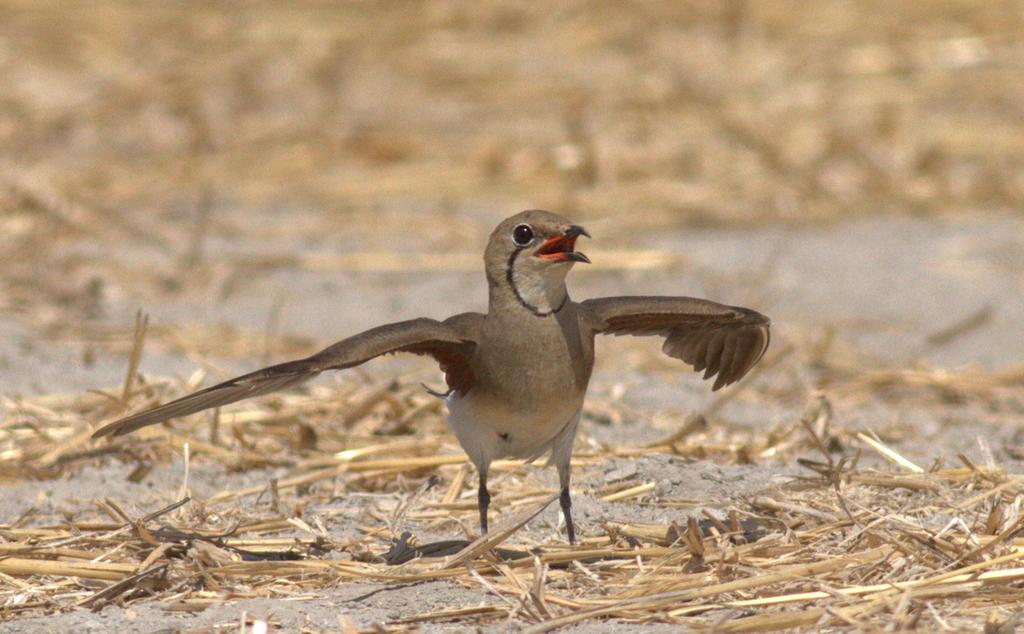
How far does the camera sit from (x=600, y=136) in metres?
10.5

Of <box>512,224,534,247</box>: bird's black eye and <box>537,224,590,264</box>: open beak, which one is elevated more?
<box>512,224,534,247</box>: bird's black eye

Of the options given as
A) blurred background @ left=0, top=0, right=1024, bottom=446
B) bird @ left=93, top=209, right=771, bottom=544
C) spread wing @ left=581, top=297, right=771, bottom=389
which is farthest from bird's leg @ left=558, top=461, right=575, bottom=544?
blurred background @ left=0, top=0, right=1024, bottom=446

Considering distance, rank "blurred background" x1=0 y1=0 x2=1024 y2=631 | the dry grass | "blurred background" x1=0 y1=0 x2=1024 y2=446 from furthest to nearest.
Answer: "blurred background" x1=0 y1=0 x2=1024 y2=446 < "blurred background" x1=0 y1=0 x2=1024 y2=631 < the dry grass

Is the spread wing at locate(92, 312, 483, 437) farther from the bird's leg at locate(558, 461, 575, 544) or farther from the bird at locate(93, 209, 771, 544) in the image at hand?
the bird's leg at locate(558, 461, 575, 544)

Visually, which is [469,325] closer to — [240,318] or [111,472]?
[111,472]

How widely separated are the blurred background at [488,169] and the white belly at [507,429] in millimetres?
2116

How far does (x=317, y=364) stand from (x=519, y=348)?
552 millimetres

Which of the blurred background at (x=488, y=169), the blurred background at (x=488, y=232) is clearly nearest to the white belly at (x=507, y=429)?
the blurred background at (x=488, y=232)

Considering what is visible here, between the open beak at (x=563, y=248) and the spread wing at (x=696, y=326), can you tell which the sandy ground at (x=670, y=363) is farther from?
the open beak at (x=563, y=248)

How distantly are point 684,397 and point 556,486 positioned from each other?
5.28ft

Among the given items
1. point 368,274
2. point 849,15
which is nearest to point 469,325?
point 368,274

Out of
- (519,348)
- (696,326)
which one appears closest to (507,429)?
(519,348)

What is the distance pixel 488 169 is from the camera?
10.4m

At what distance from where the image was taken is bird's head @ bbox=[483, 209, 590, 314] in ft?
13.9
